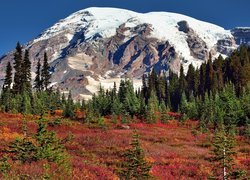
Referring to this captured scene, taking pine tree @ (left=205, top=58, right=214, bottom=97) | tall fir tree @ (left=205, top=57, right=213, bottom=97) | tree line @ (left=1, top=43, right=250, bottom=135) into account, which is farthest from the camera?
tall fir tree @ (left=205, top=57, right=213, bottom=97)

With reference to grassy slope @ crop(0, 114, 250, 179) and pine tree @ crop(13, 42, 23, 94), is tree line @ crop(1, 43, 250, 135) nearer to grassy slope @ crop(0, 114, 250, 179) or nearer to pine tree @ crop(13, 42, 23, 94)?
pine tree @ crop(13, 42, 23, 94)

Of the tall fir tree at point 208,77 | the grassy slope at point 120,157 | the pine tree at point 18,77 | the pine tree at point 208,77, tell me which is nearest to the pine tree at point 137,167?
the grassy slope at point 120,157

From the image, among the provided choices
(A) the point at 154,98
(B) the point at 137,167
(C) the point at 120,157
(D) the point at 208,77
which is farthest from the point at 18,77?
(B) the point at 137,167

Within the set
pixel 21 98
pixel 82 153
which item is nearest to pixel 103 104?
pixel 21 98

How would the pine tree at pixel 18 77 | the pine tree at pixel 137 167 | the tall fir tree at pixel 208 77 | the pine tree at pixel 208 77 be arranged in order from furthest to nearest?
the tall fir tree at pixel 208 77, the pine tree at pixel 208 77, the pine tree at pixel 18 77, the pine tree at pixel 137 167

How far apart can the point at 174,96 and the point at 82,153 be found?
9396 centimetres

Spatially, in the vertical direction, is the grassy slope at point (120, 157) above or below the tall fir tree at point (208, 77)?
below

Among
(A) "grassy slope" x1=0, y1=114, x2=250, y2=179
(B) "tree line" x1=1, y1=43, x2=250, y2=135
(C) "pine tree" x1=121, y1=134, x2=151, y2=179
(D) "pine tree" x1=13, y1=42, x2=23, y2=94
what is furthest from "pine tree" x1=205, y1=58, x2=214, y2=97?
(C) "pine tree" x1=121, y1=134, x2=151, y2=179

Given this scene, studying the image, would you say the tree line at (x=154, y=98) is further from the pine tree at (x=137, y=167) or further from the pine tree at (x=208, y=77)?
the pine tree at (x=137, y=167)

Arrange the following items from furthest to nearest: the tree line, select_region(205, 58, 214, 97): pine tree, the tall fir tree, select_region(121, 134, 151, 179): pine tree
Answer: the tall fir tree < select_region(205, 58, 214, 97): pine tree < the tree line < select_region(121, 134, 151, 179): pine tree

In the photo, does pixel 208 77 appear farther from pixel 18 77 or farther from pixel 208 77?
pixel 18 77

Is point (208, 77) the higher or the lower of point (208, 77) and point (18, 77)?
the higher

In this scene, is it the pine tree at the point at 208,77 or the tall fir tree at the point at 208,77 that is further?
the tall fir tree at the point at 208,77

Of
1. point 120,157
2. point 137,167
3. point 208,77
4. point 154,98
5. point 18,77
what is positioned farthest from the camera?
point 208,77
